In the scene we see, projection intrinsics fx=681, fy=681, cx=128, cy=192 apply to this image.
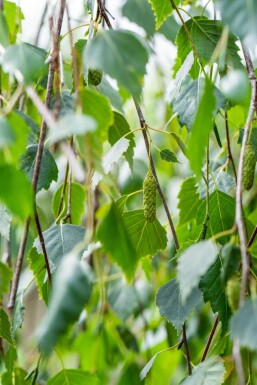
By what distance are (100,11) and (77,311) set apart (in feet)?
1.47

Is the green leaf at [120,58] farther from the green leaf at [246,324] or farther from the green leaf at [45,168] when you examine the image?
the green leaf at [45,168]

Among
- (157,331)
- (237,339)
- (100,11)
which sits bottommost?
(157,331)

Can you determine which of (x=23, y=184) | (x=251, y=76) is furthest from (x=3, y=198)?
(x=251, y=76)

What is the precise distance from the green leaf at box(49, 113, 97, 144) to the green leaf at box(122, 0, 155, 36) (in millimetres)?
484

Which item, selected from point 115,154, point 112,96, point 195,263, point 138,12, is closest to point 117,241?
point 195,263

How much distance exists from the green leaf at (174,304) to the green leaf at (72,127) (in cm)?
35

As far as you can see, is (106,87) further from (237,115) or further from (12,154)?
(12,154)

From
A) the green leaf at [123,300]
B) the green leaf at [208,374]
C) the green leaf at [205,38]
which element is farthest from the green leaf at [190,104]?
the green leaf at [123,300]

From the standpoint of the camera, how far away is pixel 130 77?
483 millimetres

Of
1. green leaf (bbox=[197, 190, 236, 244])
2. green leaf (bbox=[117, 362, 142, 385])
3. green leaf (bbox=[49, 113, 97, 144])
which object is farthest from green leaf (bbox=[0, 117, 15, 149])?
green leaf (bbox=[197, 190, 236, 244])

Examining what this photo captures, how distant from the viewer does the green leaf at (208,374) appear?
0.67m

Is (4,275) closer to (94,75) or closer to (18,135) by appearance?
(94,75)

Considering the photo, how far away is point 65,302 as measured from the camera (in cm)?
40

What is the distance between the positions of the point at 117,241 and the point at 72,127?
0.10 metres
